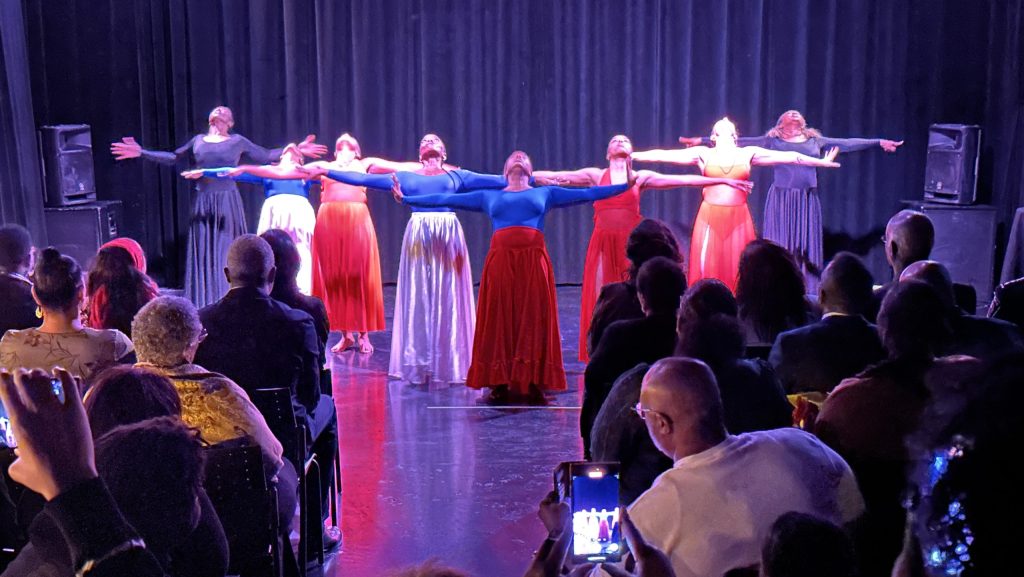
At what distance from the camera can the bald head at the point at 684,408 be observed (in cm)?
240

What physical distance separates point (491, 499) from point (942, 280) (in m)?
1.97

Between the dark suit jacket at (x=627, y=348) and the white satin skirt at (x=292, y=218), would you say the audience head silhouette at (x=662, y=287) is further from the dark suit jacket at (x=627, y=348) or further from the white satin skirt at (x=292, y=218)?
the white satin skirt at (x=292, y=218)

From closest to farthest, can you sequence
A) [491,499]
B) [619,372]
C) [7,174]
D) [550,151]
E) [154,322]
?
1. [154,322]
2. [619,372]
3. [491,499]
4. [7,174]
5. [550,151]

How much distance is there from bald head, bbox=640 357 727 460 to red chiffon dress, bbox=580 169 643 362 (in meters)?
4.48

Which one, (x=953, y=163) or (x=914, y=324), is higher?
(x=953, y=163)

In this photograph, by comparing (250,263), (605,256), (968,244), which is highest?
(250,263)

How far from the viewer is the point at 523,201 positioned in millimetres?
6207

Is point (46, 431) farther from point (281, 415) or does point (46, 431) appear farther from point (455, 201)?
point (455, 201)

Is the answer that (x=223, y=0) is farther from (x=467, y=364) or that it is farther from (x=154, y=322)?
(x=154, y=322)

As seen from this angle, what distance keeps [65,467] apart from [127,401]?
100 centimetres

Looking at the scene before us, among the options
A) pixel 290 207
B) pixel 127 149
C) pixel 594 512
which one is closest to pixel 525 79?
pixel 290 207

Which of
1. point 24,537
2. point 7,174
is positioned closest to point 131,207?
point 7,174

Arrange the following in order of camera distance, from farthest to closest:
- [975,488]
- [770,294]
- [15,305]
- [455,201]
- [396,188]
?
[396,188] → [455,201] → [15,305] → [770,294] → [975,488]

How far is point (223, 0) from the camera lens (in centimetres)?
981
